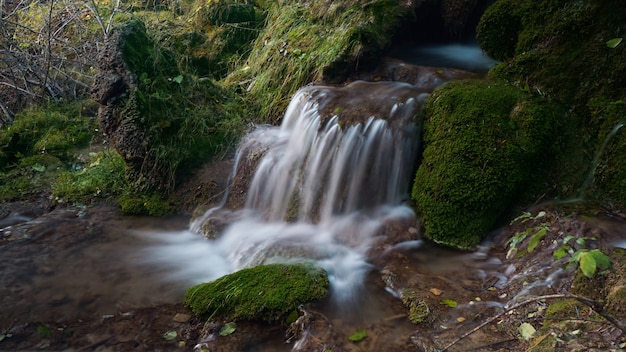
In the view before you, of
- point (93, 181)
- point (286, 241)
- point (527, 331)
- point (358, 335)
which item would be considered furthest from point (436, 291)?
point (93, 181)

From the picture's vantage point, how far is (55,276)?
4.13m

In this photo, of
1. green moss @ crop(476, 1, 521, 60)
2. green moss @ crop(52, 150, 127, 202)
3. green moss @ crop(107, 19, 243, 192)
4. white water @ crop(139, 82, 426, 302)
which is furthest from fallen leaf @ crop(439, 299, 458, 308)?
green moss @ crop(52, 150, 127, 202)

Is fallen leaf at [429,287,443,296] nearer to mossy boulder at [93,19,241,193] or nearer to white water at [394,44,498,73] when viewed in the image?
white water at [394,44,498,73]

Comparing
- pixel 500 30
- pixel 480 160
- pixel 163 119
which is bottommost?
pixel 480 160

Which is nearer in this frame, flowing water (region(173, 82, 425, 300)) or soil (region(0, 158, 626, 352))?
soil (region(0, 158, 626, 352))

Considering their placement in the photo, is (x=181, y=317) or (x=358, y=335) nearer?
(x=358, y=335)

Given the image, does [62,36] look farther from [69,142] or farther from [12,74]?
[69,142]

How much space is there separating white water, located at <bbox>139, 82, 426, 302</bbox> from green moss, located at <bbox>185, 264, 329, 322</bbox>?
0.98ft

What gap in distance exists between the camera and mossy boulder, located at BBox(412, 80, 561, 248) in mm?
4012

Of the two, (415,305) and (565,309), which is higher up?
(565,309)

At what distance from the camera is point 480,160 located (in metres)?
4.08

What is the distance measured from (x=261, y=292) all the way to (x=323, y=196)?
151 cm

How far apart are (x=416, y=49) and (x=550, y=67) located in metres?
2.77

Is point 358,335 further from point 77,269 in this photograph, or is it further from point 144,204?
point 144,204
